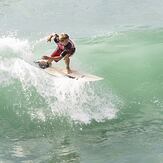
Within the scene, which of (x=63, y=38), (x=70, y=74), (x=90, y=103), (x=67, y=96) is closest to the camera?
(x=63, y=38)

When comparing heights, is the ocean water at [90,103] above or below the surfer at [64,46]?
below

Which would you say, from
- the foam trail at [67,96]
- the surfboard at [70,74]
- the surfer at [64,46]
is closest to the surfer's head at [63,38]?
the surfer at [64,46]

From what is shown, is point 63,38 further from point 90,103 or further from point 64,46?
point 90,103

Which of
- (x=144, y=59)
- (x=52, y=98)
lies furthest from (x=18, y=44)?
(x=144, y=59)

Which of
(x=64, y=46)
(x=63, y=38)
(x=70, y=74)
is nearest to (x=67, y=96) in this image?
(x=70, y=74)

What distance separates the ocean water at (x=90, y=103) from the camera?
1168cm

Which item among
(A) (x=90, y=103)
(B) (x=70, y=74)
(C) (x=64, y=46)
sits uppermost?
(C) (x=64, y=46)

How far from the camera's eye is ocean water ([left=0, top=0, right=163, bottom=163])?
38.3ft

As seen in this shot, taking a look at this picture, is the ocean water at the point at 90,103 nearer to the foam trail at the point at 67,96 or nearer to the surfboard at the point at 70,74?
the foam trail at the point at 67,96

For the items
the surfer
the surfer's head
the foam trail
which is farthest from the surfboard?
the surfer's head

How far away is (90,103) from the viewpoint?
14148mm

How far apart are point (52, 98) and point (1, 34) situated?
383 inches

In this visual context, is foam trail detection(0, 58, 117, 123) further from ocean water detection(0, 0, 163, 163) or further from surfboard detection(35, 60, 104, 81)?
surfboard detection(35, 60, 104, 81)

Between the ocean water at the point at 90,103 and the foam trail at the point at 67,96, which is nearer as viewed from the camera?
the ocean water at the point at 90,103
